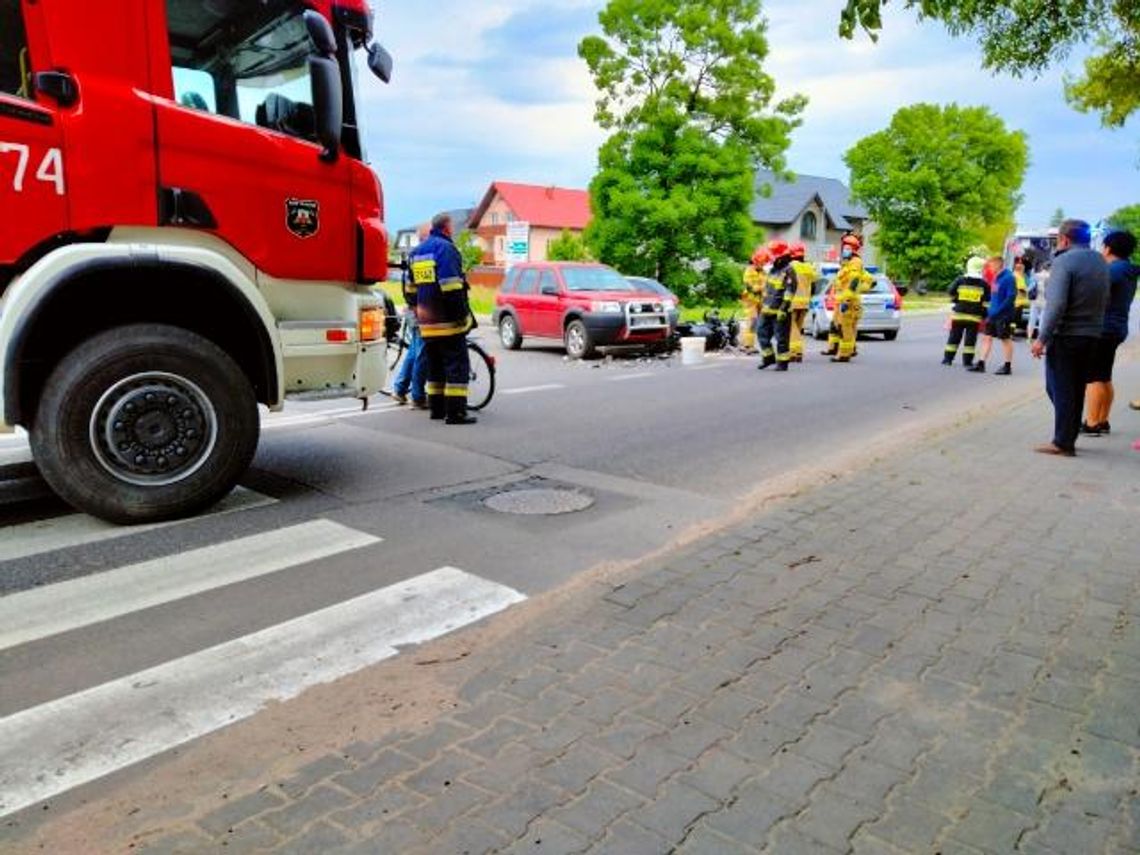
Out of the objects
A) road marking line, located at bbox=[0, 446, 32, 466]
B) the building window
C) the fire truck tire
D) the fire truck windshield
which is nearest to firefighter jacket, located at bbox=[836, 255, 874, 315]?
the fire truck windshield

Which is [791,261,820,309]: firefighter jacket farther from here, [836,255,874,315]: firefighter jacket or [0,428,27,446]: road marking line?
[0,428,27,446]: road marking line

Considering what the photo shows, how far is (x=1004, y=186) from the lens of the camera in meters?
57.7

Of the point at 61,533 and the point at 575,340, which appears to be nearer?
the point at 61,533

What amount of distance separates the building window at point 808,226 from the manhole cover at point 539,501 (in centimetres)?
6576

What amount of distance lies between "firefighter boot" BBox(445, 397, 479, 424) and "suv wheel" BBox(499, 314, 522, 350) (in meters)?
9.28

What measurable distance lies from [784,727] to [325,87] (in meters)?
4.62

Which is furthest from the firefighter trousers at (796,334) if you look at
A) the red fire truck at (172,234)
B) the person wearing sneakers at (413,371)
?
the red fire truck at (172,234)

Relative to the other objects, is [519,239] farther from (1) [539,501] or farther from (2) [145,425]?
(2) [145,425]

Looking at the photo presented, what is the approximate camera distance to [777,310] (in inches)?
569

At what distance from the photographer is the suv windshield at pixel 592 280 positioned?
16984mm

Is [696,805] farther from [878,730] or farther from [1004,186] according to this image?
[1004,186]

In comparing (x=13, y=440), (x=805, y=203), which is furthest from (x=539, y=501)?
(x=805, y=203)

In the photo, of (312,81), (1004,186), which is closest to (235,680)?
(312,81)

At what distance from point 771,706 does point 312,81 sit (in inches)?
181
